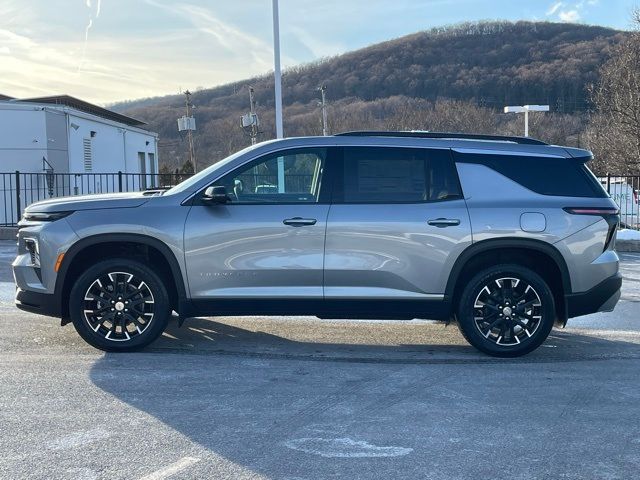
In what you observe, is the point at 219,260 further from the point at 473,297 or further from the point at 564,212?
the point at 564,212

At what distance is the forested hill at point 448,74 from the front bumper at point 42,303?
54755 millimetres

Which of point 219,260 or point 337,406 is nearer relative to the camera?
point 337,406

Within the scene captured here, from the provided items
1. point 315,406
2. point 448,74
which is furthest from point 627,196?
point 448,74

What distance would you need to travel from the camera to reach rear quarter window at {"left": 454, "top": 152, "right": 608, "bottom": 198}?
5742 millimetres

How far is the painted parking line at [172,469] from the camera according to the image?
11.3 feet

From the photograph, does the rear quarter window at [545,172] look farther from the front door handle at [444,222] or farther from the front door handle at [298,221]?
the front door handle at [298,221]

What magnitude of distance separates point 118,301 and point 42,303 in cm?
65

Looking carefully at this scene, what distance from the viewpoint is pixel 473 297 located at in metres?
5.71

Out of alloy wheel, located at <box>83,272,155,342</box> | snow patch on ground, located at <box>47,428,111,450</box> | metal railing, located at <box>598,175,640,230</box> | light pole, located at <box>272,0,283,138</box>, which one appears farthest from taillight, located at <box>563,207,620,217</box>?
metal railing, located at <box>598,175,640,230</box>

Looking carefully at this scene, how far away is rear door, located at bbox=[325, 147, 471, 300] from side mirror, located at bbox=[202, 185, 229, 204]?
36.8 inches

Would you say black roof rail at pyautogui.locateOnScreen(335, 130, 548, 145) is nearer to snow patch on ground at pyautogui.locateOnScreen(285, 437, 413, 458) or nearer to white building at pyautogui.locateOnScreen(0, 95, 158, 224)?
snow patch on ground at pyautogui.locateOnScreen(285, 437, 413, 458)

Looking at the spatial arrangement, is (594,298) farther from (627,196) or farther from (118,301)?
(627,196)

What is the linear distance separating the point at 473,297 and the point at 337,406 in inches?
71.8

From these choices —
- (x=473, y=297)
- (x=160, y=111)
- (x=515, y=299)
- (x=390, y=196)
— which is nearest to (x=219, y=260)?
(x=390, y=196)
